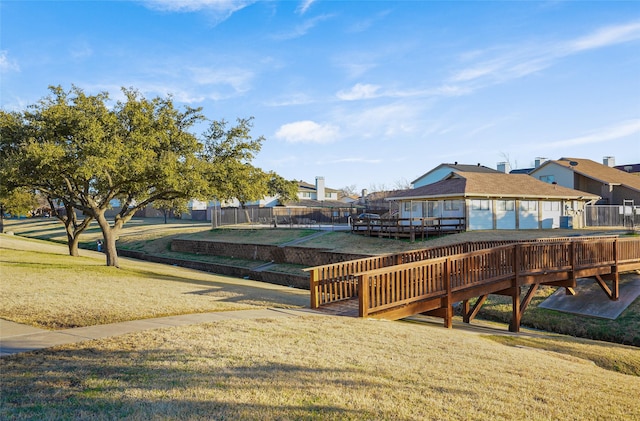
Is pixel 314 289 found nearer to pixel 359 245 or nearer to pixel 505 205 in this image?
pixel 359 245

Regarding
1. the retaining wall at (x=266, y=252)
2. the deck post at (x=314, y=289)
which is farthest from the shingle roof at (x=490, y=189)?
the deck post at (x=314, y=289)

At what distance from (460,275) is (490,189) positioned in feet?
65.5

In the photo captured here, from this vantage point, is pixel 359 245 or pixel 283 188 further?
pixel 283 188

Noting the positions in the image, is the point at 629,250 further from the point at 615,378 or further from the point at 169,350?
the point at 169,350

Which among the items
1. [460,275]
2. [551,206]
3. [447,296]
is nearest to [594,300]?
[460,275]

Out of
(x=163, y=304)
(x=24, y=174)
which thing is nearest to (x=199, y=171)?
(x=24, y=174)

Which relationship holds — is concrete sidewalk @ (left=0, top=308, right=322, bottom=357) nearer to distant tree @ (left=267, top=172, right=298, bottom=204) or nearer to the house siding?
the house siding

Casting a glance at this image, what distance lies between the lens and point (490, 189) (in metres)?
32.9

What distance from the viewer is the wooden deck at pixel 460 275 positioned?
12.4 metres

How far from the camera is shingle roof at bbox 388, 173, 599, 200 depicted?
32094 mm

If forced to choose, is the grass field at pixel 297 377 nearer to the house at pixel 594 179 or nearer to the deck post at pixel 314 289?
the deck post at pixel 314 289

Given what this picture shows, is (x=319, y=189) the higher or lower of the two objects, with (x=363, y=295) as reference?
higher

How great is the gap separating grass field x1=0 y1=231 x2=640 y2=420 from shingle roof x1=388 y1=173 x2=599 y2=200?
22476 millimetres

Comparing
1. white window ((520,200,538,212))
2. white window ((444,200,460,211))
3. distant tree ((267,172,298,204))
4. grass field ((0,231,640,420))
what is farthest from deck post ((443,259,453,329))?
distant tree ((267,172,298,204))
